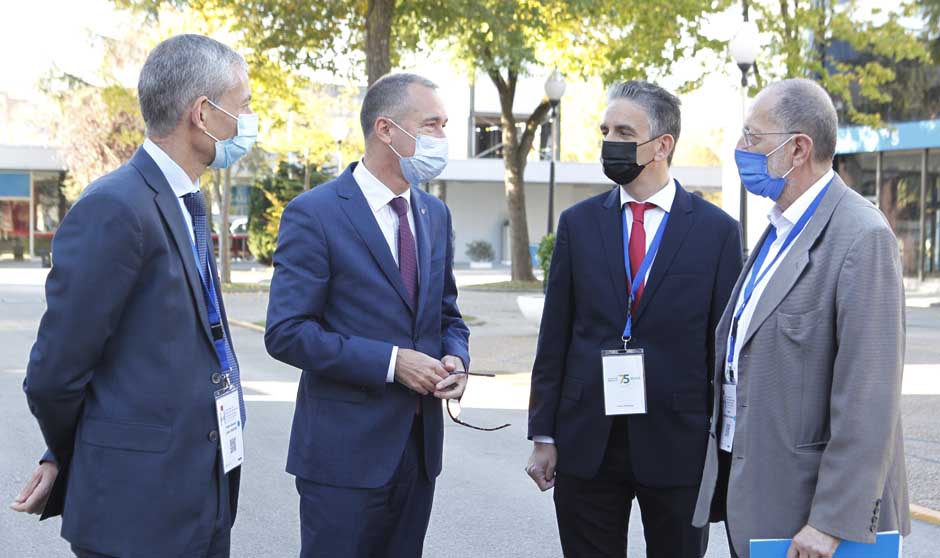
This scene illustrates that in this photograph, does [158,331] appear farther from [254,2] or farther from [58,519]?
[254,2]

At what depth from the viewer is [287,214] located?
3.66 meters

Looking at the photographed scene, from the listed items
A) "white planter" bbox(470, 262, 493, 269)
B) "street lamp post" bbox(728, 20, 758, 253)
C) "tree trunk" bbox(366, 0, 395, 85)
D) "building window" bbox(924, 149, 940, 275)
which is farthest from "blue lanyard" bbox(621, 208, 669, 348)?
"white planter" bbox(470, 262, 493, 269)

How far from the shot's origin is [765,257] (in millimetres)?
3363


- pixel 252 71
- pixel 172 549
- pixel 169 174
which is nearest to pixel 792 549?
pixel 172 549

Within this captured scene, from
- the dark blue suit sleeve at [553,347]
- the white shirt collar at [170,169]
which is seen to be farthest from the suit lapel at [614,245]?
the white shirt collar at [170,169]

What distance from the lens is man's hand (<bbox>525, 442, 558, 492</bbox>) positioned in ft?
13.1

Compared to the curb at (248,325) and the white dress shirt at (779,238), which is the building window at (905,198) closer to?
the curb at (248,325)

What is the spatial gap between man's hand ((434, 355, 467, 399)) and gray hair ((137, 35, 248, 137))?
1.17 meters

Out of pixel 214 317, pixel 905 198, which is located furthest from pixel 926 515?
pixel 905 198

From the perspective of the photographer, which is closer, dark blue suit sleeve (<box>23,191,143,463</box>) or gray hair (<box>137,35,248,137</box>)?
dark blue suit sleeve (<box>23,191,143,463</box>)

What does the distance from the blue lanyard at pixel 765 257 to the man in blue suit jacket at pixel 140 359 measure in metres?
1.56

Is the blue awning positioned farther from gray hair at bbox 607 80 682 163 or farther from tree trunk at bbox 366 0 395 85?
gray hair at bbox 607 80 682 163

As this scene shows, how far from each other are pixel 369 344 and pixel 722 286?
1294mm

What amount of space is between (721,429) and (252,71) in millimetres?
18545
